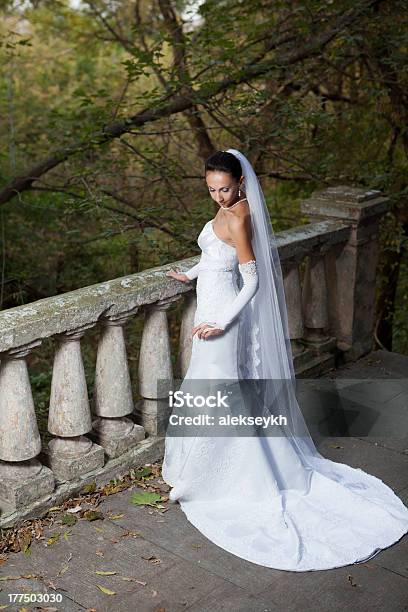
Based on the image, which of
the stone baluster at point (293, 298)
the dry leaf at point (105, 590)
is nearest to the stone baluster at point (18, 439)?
the dry leaf at point (105, 590)

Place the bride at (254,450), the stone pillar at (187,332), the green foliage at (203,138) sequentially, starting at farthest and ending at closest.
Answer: the green foliage at (203,138), the stone pillar at (187,332), the bride at (254,450)

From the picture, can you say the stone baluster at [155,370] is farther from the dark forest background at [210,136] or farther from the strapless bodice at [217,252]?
the dark forest background at [210,136]

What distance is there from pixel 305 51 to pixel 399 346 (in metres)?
4.46

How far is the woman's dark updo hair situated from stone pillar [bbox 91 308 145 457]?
34.9 inches

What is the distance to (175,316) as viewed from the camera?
8.79 metres

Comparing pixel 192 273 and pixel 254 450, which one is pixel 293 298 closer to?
pixel 192 273

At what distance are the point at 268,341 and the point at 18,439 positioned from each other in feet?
4.63

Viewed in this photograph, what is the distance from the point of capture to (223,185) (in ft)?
12.4

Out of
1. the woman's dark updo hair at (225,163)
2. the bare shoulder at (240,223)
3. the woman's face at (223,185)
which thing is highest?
the woman's dark updo hair at (225,163)

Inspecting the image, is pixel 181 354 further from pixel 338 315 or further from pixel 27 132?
pixel 27 132

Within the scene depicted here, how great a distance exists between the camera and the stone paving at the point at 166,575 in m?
3.20

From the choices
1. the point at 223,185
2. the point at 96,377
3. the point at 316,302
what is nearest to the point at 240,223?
the point at 223,185

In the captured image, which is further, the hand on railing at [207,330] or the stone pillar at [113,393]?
the stone pillar at [113,393]

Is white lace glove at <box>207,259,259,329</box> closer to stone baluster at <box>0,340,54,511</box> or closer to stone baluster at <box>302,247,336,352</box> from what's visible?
stone baluster at <box>0,340,54,511</box>
